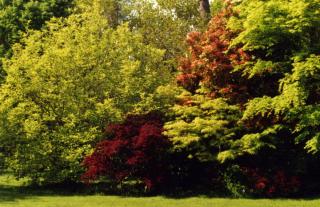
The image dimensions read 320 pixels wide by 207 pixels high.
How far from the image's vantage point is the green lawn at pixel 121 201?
59.2 ft

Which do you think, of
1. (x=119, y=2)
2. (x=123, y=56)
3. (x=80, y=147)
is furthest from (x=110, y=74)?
(x=119, y=2)

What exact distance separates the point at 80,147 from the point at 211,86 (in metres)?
6.88

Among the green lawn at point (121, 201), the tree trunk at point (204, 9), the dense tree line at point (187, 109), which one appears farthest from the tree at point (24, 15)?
the green lawn at point (121, 201)

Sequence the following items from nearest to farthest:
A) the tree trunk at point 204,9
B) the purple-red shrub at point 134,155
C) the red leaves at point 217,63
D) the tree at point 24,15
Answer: the purple-red shrub at point 134,155
the red leaves at point 217,63
the tree trunk at point 204,9
the tree at point 24,15

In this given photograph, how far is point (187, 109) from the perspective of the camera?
69.9 ft

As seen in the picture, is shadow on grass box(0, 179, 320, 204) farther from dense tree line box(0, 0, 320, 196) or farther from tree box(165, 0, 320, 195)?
tree box(165, 0, 320, 195)

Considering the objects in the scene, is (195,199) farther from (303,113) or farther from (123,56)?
(123,56)

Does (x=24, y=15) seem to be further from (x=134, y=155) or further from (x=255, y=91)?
(x=255, y=91)

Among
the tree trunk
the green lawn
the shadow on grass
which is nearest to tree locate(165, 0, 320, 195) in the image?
the shadow on grass

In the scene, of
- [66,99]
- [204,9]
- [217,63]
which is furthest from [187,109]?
[204,9]

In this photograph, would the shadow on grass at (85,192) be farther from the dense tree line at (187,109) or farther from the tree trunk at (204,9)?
the tree trunk at (204,9)

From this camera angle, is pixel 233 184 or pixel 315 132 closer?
pixel 315 132

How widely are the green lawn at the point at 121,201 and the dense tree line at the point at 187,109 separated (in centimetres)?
112

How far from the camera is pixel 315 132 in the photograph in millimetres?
19234
